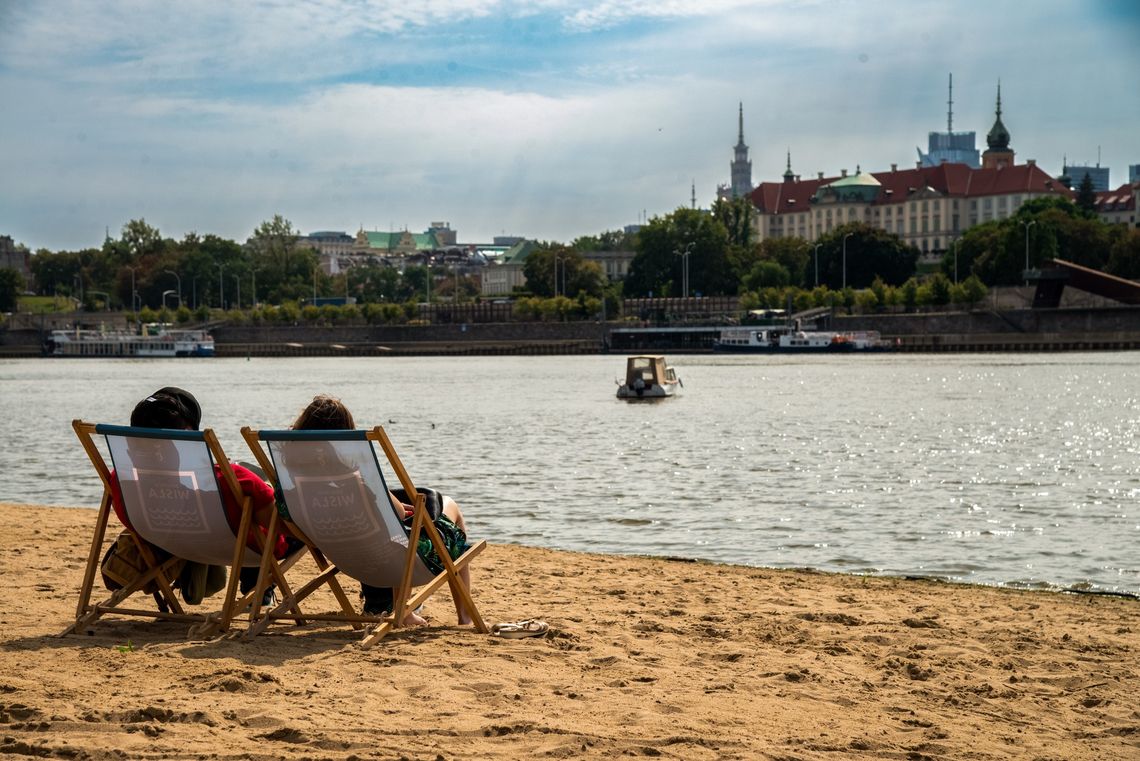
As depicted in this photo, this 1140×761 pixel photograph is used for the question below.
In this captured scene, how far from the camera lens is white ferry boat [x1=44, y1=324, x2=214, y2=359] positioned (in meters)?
125

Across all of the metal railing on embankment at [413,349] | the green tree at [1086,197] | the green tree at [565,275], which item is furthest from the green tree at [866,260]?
the green tree at [1086,197]

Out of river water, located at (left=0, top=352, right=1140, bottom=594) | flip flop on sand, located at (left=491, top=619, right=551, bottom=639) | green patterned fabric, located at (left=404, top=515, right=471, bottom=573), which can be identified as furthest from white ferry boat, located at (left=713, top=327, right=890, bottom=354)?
green patterned fabric, located at (left=404, top=515, right=471, bottom=573)

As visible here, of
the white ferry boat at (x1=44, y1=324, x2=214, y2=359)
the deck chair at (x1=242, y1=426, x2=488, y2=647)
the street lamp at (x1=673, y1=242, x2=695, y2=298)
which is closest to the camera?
the deck chair at (x1=242, y1=426, x2=488, y2=647)

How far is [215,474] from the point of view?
652cm

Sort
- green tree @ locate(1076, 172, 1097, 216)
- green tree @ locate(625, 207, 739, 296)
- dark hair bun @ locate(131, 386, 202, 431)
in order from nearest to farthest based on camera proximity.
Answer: dark hair bun @ locate(131, 386, 202, 431), green tree @ locate(625, 207, 739, 296), green tree @ locate(1076, 172, 1097, 216)

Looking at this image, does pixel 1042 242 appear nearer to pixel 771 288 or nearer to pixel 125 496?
pixel 771 288

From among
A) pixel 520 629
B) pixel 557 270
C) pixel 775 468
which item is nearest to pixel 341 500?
pixel 520 629

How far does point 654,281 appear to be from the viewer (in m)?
139

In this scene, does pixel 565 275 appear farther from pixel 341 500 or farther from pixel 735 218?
pixel 341 500

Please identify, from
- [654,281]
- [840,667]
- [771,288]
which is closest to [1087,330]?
[771,288]

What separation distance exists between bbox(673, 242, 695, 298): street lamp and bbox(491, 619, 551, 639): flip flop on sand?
4970 inches

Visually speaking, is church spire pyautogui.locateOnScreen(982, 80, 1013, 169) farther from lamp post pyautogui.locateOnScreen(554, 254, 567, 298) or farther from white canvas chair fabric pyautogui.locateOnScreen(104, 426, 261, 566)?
white canvas chair fabric pyautogui.locateOnScreen(104, 426, 261, 566)

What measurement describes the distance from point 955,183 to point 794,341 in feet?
228

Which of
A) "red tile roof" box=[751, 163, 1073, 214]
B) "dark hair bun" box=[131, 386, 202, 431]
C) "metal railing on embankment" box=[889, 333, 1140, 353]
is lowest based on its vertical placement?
"metal railing on embankment" box=[889, 333, 1140, 353]
